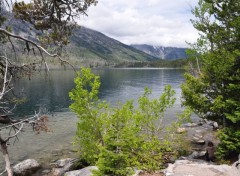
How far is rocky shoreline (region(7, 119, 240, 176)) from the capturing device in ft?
52.6

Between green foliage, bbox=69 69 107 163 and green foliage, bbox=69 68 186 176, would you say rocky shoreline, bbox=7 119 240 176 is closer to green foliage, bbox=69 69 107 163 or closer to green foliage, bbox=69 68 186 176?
green foliage, bbox=69 68 186 176

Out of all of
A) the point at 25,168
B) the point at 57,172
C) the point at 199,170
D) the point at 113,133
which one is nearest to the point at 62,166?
the point at 57,172

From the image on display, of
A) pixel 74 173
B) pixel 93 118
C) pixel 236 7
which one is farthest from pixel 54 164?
pixel 236 7

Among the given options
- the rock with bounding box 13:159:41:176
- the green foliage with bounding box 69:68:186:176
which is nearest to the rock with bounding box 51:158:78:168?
the rock with bounding box 13:159:41:176

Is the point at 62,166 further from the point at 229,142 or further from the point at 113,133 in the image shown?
the point at 229,142

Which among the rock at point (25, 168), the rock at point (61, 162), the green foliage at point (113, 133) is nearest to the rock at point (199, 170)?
the green foliage at point (113, 133)

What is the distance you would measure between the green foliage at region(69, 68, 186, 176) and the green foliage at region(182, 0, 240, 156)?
3508 millimetres

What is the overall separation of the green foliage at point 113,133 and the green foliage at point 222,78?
3.51 m

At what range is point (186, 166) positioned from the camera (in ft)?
55.3

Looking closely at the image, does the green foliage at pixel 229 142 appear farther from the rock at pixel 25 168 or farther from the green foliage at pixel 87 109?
the rock at pixel 25 168

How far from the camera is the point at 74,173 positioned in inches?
863

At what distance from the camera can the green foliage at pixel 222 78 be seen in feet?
74.0

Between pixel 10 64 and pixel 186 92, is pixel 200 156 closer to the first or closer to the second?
pixel 186 92

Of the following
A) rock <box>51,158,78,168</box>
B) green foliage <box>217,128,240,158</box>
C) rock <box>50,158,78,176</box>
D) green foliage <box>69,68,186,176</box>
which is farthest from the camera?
rock <box>51,158,78,168</box>
